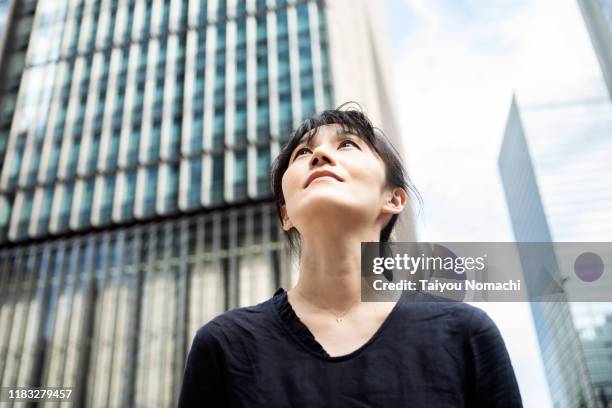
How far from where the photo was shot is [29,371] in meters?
23.9

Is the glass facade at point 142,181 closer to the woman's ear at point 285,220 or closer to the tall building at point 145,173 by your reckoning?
the tall building at point 145,173

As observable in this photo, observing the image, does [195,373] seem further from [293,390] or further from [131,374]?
[131,374]

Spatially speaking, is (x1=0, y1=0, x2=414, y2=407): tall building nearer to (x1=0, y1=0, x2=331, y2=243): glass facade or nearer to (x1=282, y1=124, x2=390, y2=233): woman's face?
(x1=0, y1=0, x2=331, y2=243): glass facade

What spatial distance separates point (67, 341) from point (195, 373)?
1009 inches

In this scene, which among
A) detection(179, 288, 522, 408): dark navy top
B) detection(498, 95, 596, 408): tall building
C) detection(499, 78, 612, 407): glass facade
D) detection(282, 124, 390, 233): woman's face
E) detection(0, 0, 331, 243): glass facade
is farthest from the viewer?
detection(0, 0, 331, 243): glass facade

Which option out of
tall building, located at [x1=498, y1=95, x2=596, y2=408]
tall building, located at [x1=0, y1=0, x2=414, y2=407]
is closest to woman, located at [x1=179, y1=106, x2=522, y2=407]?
tall building, located at [x1=498, y1=95, x2=596, y2=408]

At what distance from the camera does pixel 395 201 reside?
164 cm

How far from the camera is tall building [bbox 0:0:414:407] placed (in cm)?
2409

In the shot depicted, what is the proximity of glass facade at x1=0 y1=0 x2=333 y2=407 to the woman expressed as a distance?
21.8 meters

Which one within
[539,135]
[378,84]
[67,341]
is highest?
[378,84]

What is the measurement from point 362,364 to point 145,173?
27.7 m

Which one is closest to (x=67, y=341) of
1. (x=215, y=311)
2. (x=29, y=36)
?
(x=215, y=311)

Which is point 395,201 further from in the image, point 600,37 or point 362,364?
point 600,37

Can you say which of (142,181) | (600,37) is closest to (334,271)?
(600,37)
